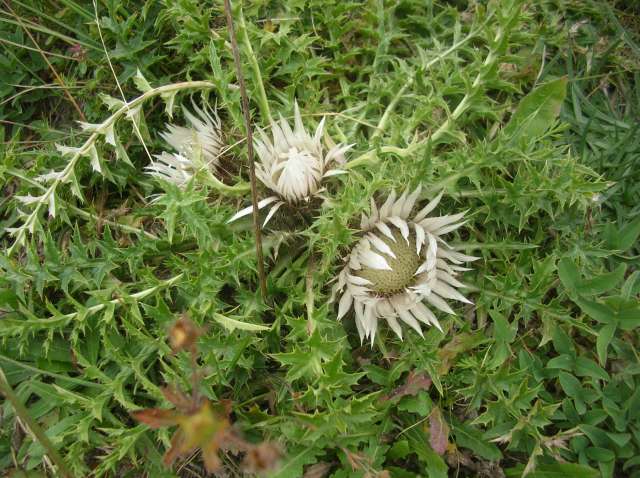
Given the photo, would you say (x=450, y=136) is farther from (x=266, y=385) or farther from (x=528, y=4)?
(x=266, y=385)

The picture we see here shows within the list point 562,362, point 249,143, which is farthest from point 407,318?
point 249,143

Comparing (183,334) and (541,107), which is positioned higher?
(183,334)

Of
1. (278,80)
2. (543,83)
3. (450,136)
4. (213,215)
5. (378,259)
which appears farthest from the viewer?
(278,80)

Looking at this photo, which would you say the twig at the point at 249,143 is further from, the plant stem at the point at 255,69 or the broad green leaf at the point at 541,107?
the broad green leaf at the point at 541,107

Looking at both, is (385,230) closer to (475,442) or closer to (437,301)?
(437,301)

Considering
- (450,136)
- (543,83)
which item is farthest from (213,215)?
(543,83)

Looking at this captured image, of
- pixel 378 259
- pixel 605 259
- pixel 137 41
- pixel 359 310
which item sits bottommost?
pixel 605 259
